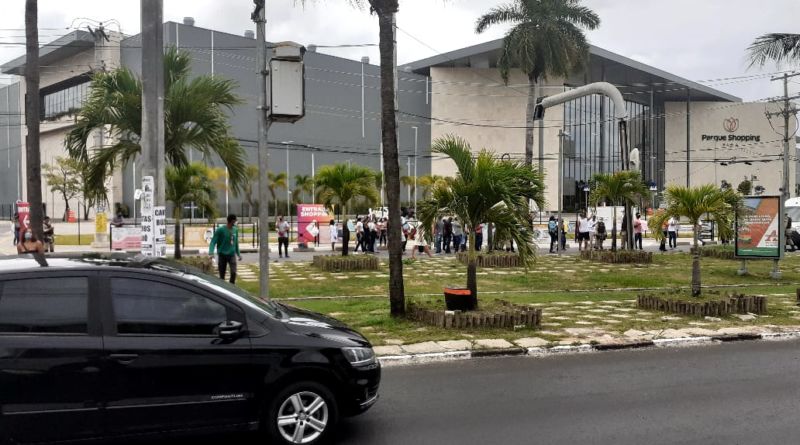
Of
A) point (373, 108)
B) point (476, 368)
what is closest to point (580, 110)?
point (373, 108)

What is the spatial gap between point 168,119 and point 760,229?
1489cm

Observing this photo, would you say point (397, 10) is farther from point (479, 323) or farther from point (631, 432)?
point (631, 432)

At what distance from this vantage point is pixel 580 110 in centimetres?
6962

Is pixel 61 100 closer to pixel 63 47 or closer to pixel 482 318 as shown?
pixel 63 47

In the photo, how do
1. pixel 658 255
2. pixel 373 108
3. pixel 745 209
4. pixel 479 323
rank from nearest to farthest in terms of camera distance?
pixel 479 323, pixel 745 209, pixel 658 255, pixel 373 108

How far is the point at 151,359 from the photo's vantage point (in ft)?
15.5

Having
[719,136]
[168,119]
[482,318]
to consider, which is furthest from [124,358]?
[719,136]

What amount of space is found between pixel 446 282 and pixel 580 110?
187ft

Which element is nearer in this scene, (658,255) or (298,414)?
(298,414)

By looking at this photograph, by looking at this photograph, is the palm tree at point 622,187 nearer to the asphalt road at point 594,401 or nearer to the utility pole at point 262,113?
the asphalt road at point 594,401

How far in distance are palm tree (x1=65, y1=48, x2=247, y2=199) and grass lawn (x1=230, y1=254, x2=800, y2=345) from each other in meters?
3.50

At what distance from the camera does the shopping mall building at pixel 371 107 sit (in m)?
51.8

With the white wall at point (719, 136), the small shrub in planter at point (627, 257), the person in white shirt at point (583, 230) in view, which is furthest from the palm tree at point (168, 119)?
the white wall at point (719, 136)

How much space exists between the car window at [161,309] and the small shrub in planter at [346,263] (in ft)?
47.2
